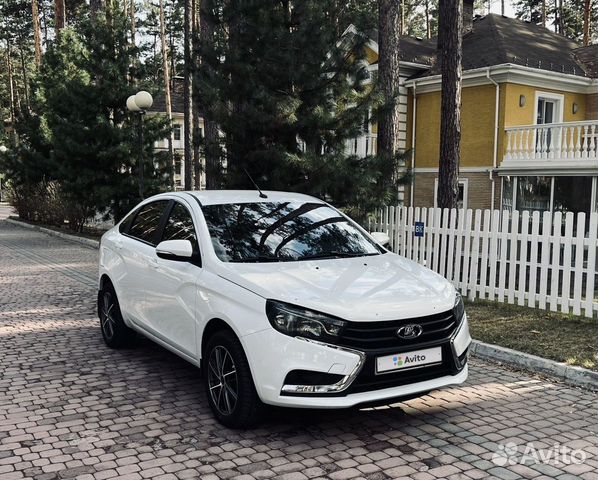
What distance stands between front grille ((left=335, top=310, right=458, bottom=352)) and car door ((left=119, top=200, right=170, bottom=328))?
234cm

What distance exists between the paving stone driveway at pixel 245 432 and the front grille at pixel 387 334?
71 cm

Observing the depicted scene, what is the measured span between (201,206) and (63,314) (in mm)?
4245

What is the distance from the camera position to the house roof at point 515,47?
72.8ft

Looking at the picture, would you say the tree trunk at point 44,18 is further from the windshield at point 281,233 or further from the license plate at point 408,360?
the license plate at point 408,360

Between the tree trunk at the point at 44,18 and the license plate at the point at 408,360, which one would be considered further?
the tree trunk at the point at 44,18

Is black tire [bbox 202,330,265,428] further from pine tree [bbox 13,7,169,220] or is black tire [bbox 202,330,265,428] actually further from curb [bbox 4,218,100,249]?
pine tree [bbox 13,7,169,220]

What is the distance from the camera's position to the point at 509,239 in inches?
363

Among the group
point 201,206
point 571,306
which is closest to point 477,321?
point 571,306

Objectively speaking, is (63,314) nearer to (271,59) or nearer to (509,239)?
(271,59)

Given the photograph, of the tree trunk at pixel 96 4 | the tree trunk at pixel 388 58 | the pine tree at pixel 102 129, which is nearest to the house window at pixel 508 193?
the tree trunk at pixel 388 58

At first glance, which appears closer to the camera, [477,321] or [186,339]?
[186,339]

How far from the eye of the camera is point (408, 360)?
4188mm

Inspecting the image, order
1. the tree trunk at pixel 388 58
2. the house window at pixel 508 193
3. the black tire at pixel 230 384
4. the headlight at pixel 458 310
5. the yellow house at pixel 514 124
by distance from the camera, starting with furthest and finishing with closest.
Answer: the house window at pixel 508 193 < the yellow house at pixel 514 124 < the tree trunk at pixel 388 58 < the headlight at pixel 458 310 < the black tire at pixel 230 384

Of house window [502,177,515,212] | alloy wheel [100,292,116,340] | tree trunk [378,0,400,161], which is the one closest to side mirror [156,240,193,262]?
alloy wheel [100,292,116,340]
